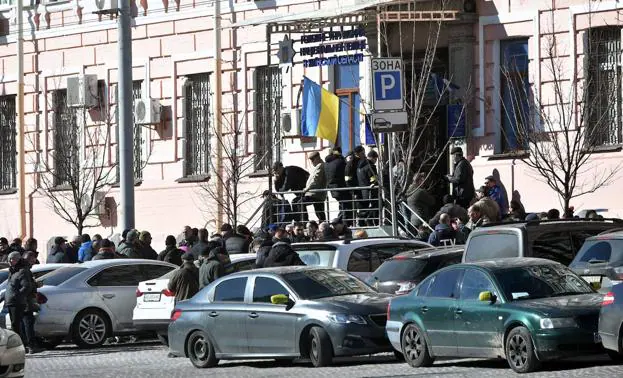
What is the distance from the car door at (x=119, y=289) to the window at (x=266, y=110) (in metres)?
9.37

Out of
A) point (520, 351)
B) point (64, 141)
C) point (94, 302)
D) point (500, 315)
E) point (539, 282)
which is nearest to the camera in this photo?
point (520, 351)

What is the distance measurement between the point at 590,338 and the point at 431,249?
19.0ft

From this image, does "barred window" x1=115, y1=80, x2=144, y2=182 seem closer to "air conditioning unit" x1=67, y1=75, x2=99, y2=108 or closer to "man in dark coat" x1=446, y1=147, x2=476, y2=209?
"air conditioning unit" x1=67, y1=75, x2=99, y2=108

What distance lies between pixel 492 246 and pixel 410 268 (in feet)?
5.19

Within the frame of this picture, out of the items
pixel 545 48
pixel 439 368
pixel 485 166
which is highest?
pixel 545 48

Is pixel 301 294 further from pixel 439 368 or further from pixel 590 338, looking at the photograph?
pixel 590 338

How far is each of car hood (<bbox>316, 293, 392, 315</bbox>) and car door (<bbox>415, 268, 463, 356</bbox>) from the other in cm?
102

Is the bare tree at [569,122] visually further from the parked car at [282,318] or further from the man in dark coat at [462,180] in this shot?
the parked car at [282,318]

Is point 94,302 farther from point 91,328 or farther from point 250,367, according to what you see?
point 250,367

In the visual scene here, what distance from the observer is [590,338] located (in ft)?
69.3

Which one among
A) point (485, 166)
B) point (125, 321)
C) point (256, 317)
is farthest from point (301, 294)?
point (485, 166)

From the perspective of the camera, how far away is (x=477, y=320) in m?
22.0

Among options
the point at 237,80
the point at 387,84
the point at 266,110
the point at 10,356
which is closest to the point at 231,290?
the point at 10,356

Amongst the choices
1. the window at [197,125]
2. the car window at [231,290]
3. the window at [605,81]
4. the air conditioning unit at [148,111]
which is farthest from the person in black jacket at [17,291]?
the air conditioning unit at [148,111]
